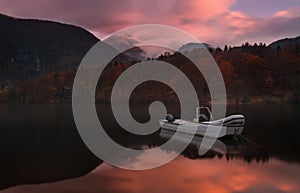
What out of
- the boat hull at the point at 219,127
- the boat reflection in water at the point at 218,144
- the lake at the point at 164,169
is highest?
the boat hull at the point at 219,127

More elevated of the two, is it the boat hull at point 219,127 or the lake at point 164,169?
the boat hull at point 219,127

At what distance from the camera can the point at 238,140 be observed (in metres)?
27.5

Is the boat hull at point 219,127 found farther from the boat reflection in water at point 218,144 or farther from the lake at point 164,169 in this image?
the lake at point 164,169

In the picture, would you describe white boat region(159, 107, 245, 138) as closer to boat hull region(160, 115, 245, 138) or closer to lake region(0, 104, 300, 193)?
boat hull region(160, 115, 245, 138)

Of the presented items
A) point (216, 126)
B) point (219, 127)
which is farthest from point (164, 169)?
point (216, 126)

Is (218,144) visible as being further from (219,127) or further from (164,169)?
(164,169)

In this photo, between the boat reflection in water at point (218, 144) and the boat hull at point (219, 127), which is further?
the boat hull at point (219, 127)

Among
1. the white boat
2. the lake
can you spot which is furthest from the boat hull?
the lake

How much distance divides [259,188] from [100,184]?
24.8 ft

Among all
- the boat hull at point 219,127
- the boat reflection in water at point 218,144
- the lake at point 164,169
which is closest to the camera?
the lake at point 164,169

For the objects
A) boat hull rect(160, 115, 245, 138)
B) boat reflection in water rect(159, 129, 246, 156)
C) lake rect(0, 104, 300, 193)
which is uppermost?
boat hull rect(160, 115, 245, 138)

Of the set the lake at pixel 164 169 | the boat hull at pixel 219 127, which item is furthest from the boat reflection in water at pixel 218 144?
the boat hull at pixel 219 127

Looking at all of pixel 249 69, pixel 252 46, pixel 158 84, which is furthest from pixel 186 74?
pixel 252 46

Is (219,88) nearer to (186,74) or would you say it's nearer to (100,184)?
(186,74)
